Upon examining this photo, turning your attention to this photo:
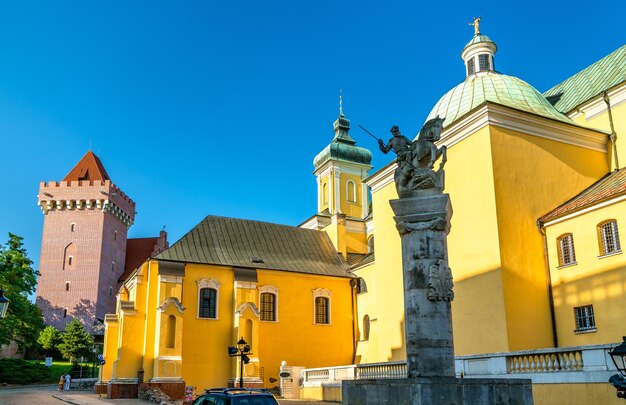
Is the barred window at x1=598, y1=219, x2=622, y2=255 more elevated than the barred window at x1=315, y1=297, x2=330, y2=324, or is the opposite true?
the barred window at x1=598, y1=219, x2=622, y2=255

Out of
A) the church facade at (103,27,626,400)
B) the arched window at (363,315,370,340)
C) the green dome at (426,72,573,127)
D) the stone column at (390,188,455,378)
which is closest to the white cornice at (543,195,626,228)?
the church facade at (103,27,626,400)

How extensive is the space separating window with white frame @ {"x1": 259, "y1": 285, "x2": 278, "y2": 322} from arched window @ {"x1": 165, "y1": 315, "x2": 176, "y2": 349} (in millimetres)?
5208

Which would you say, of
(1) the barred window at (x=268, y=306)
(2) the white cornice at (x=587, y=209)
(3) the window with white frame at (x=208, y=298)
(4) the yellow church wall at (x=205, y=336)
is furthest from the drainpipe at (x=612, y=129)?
(3) the window with white frame at (x=208, y=298)

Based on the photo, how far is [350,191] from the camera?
45.7 meters

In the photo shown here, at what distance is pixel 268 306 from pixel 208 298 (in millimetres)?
3474

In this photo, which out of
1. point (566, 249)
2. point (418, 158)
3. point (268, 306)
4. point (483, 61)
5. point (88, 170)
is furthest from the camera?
point (88, 170)

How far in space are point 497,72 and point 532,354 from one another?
17430 millimetres

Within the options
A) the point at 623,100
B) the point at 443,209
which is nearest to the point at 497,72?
the point at 623,100

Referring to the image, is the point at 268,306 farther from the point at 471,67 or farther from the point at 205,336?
the point at 471,67

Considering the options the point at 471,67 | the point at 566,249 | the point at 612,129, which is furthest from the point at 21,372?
the point at 612,129

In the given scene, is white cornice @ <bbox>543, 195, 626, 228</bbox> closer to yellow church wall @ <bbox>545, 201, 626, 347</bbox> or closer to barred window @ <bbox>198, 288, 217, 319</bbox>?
yellow church wall @ <bbox>545, 201, 626, 347</bbox>

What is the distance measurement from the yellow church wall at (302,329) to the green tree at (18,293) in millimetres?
20790

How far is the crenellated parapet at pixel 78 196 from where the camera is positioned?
60.8 m

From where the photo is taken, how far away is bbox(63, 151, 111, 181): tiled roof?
64125 mm
